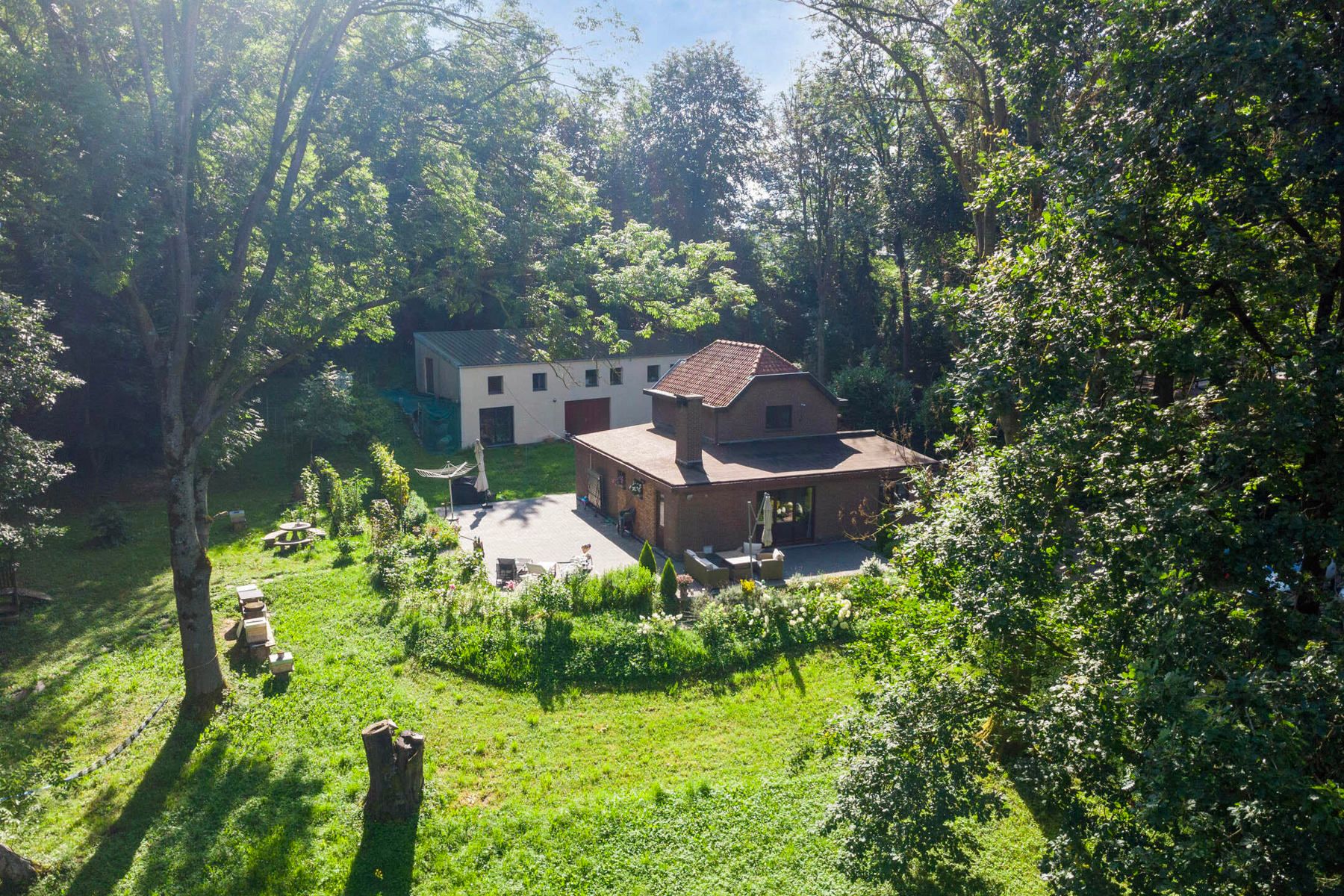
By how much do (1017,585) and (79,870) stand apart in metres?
10.4

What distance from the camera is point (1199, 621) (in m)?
5.31

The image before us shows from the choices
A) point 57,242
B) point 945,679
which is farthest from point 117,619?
point 945,679

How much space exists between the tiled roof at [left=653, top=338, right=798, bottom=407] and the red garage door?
10.3m

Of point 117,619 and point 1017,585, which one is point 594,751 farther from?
point 117,619

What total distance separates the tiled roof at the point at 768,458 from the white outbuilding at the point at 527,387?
30.8 feet

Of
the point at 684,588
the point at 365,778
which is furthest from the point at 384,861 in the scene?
the point at 684,588

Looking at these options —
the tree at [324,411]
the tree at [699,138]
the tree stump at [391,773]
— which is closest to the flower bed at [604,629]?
the tree stump at [391,773]

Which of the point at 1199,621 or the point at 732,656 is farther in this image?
the point at 732,656

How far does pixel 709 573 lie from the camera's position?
19.2 m

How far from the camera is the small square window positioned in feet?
84.1

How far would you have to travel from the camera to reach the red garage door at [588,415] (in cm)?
3897

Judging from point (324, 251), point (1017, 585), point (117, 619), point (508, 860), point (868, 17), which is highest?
point (868, 17)

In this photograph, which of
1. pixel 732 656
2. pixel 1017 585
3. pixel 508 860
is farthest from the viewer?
pixel 732 656

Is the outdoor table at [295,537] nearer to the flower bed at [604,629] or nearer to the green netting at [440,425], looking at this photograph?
the flower bed at [604,629]
